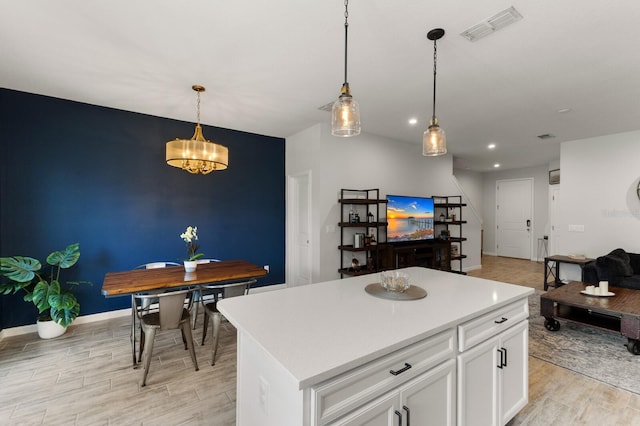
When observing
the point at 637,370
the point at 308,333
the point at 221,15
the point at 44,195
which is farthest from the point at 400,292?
the point at 44,195

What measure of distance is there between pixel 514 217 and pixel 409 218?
5310 millimetres

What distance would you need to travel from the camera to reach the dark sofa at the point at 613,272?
4.01 metres

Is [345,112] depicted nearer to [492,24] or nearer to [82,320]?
[492,24]

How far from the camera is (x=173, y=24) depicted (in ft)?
6.96

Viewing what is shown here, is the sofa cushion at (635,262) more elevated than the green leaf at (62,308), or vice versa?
A: the sofa cushion at (635,262)

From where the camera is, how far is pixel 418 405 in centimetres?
128

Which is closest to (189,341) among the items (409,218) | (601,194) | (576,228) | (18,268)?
(18,268)

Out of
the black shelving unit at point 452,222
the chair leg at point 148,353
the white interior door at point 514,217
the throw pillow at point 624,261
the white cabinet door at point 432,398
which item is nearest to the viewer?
the white cabinet door at point 432,398

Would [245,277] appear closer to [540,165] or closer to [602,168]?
[602,168]

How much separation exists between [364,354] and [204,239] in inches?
154

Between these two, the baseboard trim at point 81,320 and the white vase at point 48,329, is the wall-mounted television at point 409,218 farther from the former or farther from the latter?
the white vase at point 48,329

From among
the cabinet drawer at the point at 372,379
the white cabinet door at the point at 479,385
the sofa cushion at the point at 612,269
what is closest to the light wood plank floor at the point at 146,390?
the white cabinet door at the point at 479,385

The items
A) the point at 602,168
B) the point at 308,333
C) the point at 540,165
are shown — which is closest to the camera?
the point at 308,333

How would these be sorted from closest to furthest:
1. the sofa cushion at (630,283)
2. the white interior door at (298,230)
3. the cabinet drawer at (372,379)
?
the cabinet drawer at (372,379)
the sofa cushion at (630,283)
the white interior door at (298,230)
